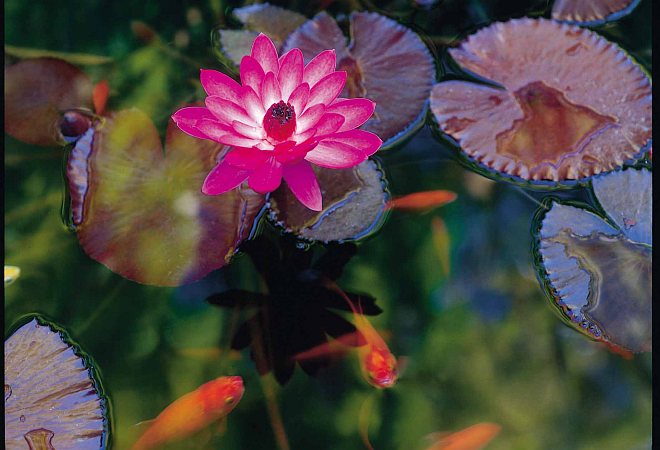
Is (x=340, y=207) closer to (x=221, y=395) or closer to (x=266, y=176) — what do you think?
(x=266, y=176)

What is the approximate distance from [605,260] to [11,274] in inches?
58.5

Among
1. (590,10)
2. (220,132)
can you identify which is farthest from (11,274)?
(590,10)

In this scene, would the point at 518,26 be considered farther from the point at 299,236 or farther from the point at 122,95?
the point at 122,95

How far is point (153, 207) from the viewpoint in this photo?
1417 millimetres

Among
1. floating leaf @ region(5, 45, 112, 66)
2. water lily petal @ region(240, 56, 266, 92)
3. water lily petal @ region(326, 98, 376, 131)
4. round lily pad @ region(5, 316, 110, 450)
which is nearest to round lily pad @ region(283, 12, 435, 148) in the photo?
water lily petal @ region(326, 98, 376, 131)

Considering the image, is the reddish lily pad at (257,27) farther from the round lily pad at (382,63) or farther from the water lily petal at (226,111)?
the water lily petal at (226,111)

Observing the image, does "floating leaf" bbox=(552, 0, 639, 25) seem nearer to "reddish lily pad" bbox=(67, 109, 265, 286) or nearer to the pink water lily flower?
the pink water lily flower

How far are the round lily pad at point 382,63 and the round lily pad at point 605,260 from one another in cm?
46

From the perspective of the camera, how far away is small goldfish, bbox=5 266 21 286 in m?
1.39

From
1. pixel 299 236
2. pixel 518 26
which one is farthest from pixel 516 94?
pixel 299 236

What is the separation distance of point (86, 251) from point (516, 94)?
1235 mm

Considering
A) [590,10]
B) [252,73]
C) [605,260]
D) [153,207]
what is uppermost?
[252,73]

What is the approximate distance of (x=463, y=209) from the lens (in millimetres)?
1479

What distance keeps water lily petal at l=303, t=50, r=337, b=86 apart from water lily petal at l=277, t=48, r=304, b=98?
0.02 metres
